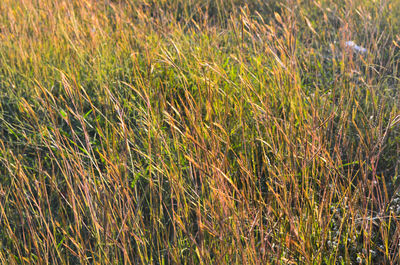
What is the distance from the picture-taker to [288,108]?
73.7 inches

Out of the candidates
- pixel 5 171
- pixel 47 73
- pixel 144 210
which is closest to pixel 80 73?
pixel 47 73

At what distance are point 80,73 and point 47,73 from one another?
0.57 feet

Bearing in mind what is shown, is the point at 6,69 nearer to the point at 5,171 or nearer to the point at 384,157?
the point at 5,171

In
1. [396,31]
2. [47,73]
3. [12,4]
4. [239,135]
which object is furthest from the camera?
[12,4]

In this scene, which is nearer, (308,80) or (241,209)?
(241,209)

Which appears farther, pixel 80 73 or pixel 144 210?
pixel 80 73

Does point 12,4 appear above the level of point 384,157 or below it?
above

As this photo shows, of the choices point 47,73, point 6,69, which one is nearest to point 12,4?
point 6,69

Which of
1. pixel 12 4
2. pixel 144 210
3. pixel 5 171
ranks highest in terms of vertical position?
pixel 12 4

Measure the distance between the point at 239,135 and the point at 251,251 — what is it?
74cm

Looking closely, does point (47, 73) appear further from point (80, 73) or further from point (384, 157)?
point (384, 157)

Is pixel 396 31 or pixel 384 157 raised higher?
pixel 396 31

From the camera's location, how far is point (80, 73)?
2.31 meters

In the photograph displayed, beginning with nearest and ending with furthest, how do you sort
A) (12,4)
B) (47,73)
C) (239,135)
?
1. (239,135)
2. (47,73)
3. (12,4)
